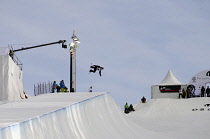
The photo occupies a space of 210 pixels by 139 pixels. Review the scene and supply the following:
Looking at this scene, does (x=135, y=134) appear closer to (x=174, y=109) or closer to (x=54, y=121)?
(x=54, y=121)

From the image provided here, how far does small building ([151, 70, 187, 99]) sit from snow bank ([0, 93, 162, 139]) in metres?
31.3

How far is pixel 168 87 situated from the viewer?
152ft

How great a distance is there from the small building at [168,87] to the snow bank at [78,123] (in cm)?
3126

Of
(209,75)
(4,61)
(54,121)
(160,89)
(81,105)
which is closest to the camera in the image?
(54,121)

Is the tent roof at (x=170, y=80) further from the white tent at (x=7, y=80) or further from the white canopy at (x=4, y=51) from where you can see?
the white canopy at (x=4, y=51)

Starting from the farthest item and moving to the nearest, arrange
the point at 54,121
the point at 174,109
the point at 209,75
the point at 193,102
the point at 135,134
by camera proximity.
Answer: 1. the point at 209,75
2. the point at 193,102
3. the point at 174,109
4. the point at 135,134
5. the point at 54,121

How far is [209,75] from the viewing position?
4350 centimetres

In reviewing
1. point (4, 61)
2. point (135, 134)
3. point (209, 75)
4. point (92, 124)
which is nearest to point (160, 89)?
point (209, 75)

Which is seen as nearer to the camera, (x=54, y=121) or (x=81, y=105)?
(x=54, y=121)

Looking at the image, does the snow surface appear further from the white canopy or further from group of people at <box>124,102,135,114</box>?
group of people at <box>124,102,135,114</box>

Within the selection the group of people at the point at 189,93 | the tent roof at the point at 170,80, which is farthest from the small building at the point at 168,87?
the group of people at the point at 189,93

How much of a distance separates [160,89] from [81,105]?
Answer: 36.7 metres

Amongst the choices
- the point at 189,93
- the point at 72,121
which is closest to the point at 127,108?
the point at 189,93

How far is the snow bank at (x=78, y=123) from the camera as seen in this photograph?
300 inches
